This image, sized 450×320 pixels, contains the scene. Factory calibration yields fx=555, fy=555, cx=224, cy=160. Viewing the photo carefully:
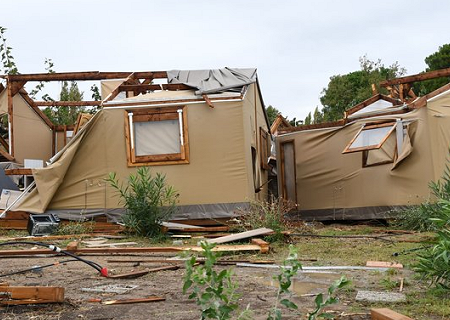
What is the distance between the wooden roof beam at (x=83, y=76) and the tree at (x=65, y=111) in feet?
21.0

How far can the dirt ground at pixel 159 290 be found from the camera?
3.33m

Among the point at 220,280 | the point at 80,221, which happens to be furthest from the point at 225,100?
the point at 220,280

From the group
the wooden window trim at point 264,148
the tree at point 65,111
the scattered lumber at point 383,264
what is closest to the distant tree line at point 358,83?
the tree at point 65,111

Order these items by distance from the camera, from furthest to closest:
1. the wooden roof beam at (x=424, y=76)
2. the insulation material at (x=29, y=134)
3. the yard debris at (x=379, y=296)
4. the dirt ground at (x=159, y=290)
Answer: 1. the insulation material at (x=29, y=134)
2. the wooden roof beam at (x=424, y=76)
3. the yard debris at (x=379, y=296)
4. the dirt ground at (x=159, y=290)

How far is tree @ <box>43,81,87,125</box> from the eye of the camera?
724 inches

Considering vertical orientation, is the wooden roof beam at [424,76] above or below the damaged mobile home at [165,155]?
above

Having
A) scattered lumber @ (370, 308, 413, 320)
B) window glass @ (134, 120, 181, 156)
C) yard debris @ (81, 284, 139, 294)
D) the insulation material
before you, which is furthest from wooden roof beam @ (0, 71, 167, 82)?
scattered lumber @ (370, 308, 413, 320)

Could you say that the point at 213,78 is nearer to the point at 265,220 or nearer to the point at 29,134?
the point at 265,220

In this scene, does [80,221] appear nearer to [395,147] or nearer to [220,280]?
[395,147]

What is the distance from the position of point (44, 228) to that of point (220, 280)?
24.4ft

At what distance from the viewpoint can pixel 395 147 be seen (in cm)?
1026

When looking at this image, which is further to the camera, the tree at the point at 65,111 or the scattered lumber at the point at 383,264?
the tree at the point at 65,111

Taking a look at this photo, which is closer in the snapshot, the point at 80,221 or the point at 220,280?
the point at 220,280

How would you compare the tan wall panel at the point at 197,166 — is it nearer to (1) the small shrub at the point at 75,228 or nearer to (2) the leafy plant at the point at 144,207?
(1) the small shrub at the point at 75,228
